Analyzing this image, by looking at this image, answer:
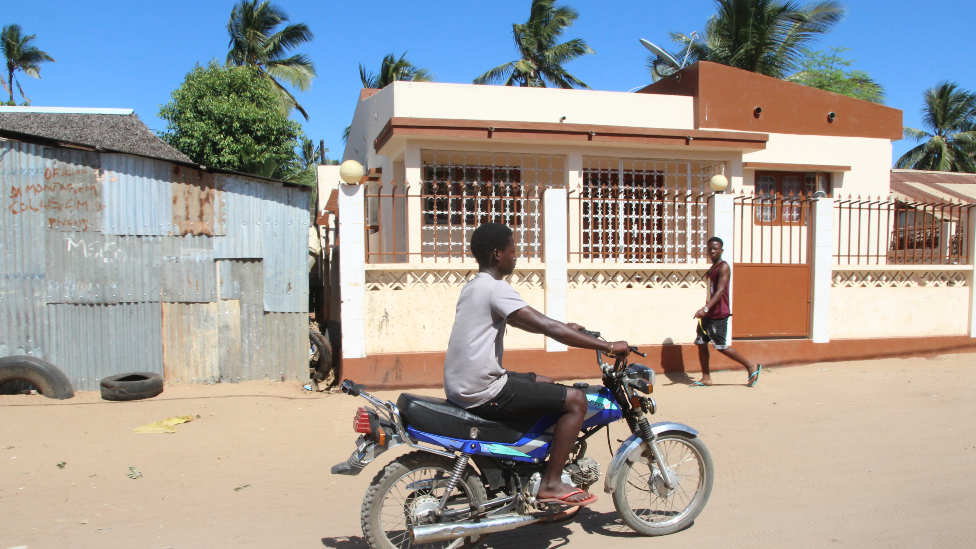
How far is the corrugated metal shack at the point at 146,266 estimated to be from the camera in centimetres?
654

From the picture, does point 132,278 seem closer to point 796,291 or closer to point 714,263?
point 714,263

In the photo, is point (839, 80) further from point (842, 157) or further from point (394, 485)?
point (394, 485)

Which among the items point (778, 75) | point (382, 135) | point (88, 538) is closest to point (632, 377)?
point (88, 538)

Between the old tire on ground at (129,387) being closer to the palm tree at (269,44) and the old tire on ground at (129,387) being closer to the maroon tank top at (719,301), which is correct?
the maroon tank top at (719,301)

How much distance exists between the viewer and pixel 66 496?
4016mm

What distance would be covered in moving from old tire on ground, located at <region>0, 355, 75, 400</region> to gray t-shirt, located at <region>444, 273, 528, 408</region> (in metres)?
5.26

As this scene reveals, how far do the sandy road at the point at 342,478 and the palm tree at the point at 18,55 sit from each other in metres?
36.3

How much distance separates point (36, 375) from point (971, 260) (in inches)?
455

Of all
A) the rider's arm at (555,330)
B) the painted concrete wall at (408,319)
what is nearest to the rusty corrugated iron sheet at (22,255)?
the painted concrete wall at (408,319)

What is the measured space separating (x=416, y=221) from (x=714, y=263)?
3.68m

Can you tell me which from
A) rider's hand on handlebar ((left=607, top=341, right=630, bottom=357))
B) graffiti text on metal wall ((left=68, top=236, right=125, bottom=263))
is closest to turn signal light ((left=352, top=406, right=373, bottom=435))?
rider's hand on handlebar ((left=607, top=341, right=630, bottom=357))

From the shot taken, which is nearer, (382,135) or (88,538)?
(88,538)

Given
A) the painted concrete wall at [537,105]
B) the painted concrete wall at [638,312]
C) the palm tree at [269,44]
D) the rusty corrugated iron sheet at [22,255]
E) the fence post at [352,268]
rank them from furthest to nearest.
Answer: the palm tree at [269,44], the painted concrete wall at [537,105], the painted concrete wall at [638,312], the fence post at [352,268], the rusty corrugated iron sheet at [22,255]

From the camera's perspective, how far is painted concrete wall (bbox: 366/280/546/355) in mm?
6902
